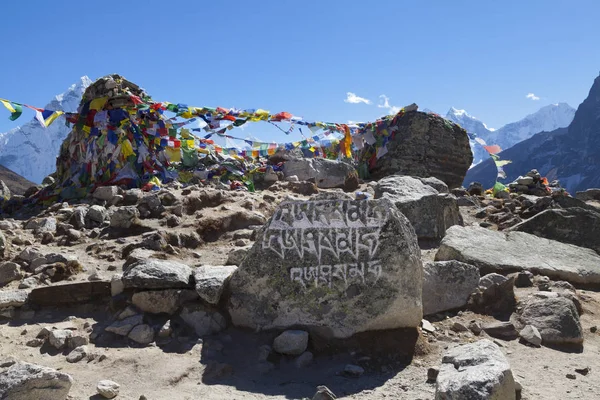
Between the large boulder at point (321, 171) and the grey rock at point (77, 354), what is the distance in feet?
22.5

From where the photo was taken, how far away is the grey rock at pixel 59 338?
13.5ft

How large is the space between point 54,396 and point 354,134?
1054 cm

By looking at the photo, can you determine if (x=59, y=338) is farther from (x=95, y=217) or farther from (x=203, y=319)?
(x=95, y=217)

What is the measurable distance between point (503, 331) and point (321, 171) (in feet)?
A: 21.3

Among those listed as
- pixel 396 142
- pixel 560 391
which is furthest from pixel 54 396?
pixel 396 142

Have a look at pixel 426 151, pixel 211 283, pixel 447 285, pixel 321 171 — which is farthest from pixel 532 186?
pixel 211 283

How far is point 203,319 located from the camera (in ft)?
14.6

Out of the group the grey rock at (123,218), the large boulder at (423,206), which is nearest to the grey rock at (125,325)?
the grey rock at (123,218)

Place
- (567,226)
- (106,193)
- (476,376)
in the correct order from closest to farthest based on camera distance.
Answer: (476,376) → (567,226) → (106,193)

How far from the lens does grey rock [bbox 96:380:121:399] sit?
132 inches

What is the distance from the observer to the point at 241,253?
18.2ft

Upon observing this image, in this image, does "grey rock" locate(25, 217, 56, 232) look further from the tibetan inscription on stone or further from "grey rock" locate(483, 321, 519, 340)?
"grey rock" locate(483, 321, 519, 340)

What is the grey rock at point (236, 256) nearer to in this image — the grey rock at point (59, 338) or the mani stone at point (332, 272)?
the mani stone at point (332, 272)

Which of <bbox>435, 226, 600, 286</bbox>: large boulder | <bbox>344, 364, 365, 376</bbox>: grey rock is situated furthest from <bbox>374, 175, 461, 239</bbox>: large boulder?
<bbox>344, 364, 365, 376</bbox>: grey rock
